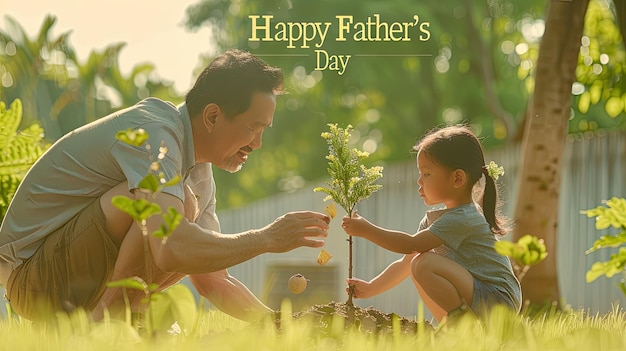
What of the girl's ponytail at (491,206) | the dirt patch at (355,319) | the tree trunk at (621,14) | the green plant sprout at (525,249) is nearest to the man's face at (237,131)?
the dirt patch at (355,319)

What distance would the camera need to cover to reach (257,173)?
69.5 feet

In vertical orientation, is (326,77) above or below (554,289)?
above

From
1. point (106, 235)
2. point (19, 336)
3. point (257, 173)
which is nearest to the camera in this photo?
point (19, 336)

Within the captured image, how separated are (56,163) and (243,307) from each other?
3.89 feet

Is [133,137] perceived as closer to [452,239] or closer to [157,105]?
[157,105]

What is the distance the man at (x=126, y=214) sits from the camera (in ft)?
10.7

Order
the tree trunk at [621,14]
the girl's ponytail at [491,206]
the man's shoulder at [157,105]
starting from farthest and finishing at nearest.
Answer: the tree trunk at [621,14] → the girl's ponytail at [491,206] → the man's shoulder at [157,105]

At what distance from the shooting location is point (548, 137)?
246 inches

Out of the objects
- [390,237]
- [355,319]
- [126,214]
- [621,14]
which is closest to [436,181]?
[390,237]

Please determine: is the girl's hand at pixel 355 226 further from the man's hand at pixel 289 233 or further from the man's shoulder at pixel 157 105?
the man's shoulder at pixel 157 105

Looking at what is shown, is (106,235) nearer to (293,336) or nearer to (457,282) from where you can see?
(293,336)

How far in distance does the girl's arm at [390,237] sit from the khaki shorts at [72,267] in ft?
3.27

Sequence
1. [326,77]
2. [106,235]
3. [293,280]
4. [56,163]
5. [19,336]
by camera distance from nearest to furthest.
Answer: [19,336] → [106,235] → [56,163] → [293,280] → [326,77]

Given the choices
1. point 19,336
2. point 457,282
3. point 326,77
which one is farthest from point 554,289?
point 326,77
